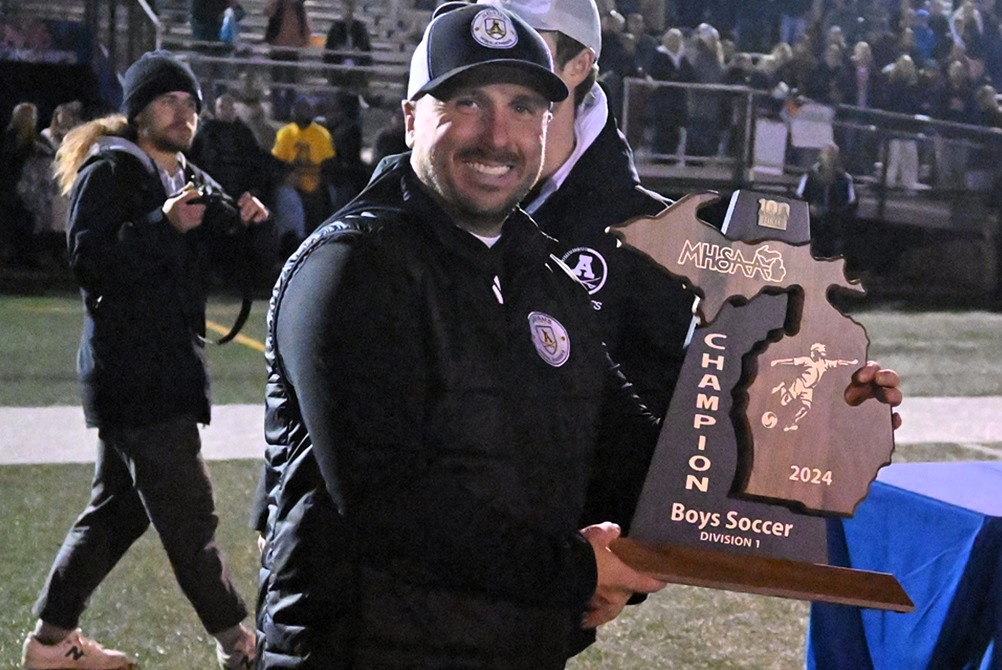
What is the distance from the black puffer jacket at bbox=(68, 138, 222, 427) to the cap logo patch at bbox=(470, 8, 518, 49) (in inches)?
83.8

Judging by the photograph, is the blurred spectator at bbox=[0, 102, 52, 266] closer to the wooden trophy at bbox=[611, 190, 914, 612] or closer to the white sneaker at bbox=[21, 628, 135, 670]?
the white sneaker at bbox=[21, 628, 135, 670]

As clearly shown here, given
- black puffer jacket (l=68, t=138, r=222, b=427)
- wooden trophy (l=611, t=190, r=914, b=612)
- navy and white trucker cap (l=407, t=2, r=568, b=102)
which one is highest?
navy and white trucker cap (l=407, t=2, r=568, b=102)

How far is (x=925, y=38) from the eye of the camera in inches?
828

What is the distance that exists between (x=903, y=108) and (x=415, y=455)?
59.6 ft

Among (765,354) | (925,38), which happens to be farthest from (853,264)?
(765,354)

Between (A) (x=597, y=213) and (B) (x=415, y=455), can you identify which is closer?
(B) (x=415, y=455)

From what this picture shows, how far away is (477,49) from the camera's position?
77.6 inches

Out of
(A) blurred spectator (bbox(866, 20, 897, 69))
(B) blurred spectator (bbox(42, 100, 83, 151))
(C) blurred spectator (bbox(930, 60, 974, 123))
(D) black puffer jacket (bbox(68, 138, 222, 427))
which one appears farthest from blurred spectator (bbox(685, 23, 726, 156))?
(D) black puffer jacket (bbox(68, 138, 222, 427))

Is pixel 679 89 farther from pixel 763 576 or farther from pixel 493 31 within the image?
pixel 493 31

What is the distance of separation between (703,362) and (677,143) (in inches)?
567

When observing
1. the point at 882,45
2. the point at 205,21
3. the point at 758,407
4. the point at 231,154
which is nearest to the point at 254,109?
the point at 231,154

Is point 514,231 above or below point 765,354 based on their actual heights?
above

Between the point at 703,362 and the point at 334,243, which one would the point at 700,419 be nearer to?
the point at 703,362

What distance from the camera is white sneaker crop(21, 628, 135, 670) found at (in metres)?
4.07
